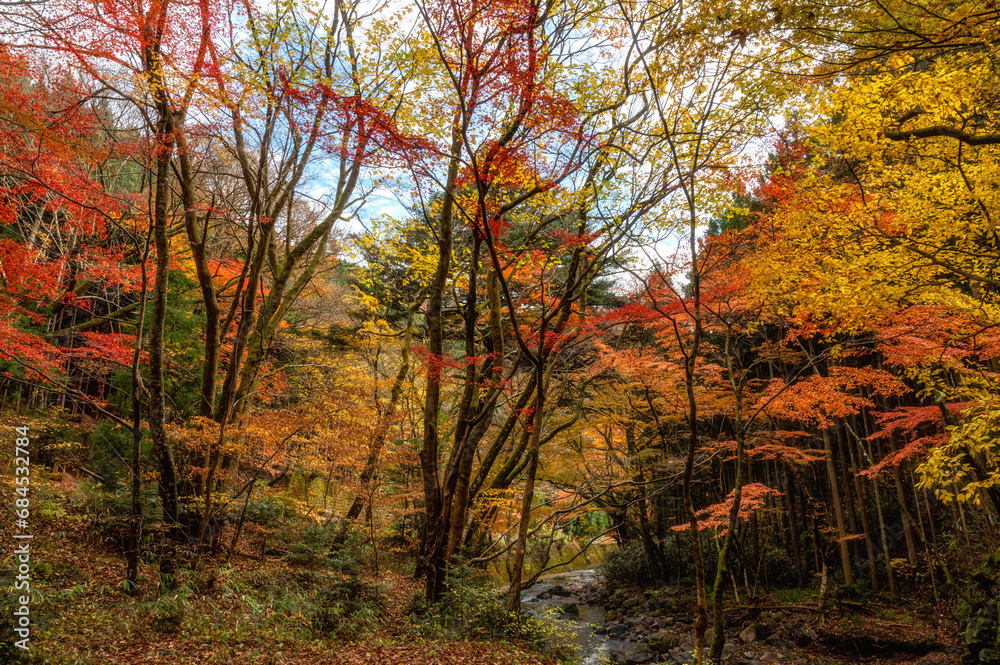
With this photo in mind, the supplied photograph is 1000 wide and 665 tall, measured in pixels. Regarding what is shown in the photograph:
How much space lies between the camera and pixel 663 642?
10.9 meters

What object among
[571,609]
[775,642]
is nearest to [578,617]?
[571,609]

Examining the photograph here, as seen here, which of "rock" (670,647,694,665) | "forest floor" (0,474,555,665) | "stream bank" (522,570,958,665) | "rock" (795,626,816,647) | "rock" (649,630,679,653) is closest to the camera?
"forest floor" (0,474,555,665)

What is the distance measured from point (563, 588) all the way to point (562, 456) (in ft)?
22.4

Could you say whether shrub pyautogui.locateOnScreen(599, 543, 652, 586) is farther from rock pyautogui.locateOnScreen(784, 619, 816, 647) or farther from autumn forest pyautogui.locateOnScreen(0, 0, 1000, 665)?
rock pyautogui.locateOnScreen(784, 619, 816, 647)

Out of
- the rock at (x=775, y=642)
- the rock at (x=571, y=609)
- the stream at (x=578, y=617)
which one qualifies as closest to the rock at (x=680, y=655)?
the stream at (x=578, y=617)

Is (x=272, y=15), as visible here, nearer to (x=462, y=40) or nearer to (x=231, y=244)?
(x=462, y=40)

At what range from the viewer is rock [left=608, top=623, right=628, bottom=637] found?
12.5 m

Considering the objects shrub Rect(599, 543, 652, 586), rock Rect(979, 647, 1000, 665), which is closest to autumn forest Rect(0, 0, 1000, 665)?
rock Rect(979, 647, 1000, 665)

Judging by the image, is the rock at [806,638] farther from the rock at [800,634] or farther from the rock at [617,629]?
the rock at [617,629]

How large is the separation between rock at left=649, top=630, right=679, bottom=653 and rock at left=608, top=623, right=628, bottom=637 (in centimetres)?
126

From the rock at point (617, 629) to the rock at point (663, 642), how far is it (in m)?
1.26

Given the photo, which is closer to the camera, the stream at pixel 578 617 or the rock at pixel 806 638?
the rock at pixel 806 638

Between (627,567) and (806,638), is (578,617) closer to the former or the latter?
(627,567)

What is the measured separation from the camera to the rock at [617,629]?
12542 millimetres
